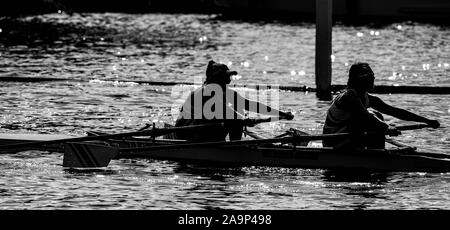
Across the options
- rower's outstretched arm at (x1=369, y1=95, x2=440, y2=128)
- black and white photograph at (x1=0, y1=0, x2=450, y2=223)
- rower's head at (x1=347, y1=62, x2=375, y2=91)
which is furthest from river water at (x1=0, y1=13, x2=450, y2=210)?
rower's head at (x1=347, y1=62, x2=375, y2=91)

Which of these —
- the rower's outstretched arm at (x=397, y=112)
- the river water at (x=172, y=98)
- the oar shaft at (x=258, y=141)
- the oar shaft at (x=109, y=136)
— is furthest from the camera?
the oar shaft at (x=109, y=136)

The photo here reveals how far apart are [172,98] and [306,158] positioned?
13.7m

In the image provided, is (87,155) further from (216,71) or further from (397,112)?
(397,112)

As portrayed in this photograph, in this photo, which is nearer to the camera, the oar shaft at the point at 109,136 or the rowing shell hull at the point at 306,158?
the rowing shell hull at the point at 306,158

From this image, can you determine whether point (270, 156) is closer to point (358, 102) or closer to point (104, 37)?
point (358, 102)

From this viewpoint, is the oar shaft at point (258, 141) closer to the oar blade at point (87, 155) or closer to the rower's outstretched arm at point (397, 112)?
the oar blade at point (87, 155)

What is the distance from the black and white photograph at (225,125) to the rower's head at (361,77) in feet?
0.08

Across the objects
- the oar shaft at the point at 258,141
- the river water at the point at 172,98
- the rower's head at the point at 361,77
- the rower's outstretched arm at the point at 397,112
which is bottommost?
the river water at the point at 172,98

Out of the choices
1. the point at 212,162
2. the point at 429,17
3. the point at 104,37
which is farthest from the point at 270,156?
the point at 429,17

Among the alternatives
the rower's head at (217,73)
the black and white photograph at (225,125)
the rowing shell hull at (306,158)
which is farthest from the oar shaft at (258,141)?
the rower's head at (217,73)

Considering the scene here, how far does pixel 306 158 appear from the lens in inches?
1000

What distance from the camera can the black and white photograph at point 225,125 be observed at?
76.8 feet

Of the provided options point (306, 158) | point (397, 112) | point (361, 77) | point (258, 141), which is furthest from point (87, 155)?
point (397, 112)
